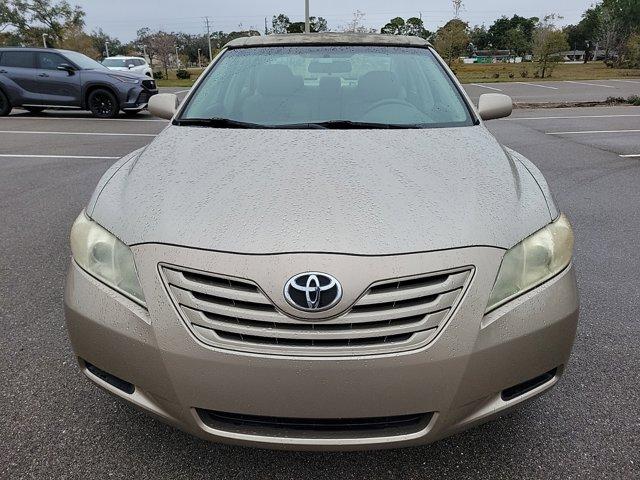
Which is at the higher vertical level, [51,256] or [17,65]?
[17,65]

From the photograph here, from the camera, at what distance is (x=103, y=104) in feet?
39.4

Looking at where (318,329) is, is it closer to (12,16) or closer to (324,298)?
(324,298)

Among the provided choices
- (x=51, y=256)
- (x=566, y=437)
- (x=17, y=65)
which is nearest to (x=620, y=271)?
(x=566, y=437)

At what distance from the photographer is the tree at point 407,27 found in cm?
6519

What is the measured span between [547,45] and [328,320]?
1322 inches

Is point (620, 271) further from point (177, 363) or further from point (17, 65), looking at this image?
point (17, 65)

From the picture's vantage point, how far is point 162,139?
7.80 feet

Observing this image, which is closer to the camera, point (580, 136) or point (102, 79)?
point (580, 136)

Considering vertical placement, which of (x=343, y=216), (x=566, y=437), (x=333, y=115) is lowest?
(x=566, y=437)

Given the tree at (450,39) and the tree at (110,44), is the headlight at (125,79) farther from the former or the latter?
the tree at (110,44)

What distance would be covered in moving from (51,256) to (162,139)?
199 centimetres

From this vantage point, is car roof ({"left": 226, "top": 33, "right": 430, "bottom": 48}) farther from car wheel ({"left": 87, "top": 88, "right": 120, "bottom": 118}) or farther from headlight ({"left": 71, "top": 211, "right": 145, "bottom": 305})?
car wheel ({"left": 87, "top": 88, "right": 120, "bottom": 118})

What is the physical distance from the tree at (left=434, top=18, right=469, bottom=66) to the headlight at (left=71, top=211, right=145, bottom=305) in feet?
118

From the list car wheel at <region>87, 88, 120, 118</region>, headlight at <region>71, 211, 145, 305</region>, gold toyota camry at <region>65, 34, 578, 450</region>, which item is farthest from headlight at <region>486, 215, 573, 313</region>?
car wheel at <region>87, 88, 120, 118</region>
